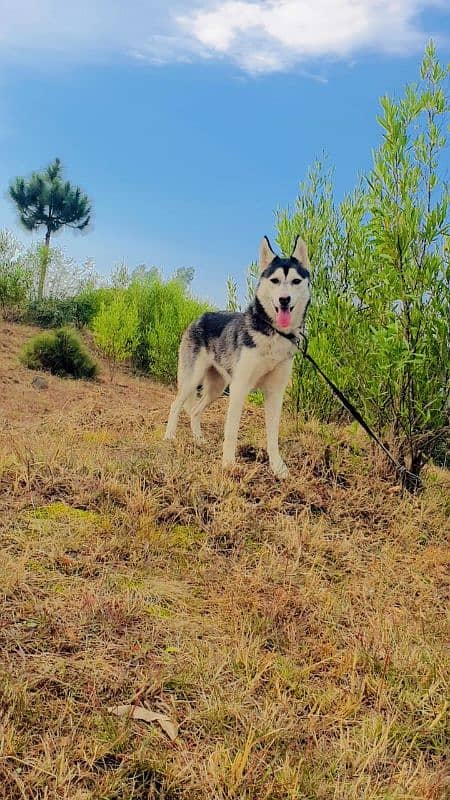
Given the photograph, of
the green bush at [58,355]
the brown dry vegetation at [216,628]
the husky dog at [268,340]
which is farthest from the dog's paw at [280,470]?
the green bush at [58,355]

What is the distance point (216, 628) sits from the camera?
3541 mm

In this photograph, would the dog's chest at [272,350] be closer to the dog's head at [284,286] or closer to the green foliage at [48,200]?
the dog's head at [284,286]

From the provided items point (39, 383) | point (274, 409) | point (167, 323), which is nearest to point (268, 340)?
point (274, 409)

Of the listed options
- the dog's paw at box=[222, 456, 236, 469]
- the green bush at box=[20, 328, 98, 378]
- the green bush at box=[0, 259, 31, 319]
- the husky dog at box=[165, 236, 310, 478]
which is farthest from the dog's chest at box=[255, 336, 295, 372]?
the green bush at box=[0, 259, 31, 319]

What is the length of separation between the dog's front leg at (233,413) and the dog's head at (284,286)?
62 centimetres

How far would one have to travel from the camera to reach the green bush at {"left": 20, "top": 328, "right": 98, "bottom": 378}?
14.8 m

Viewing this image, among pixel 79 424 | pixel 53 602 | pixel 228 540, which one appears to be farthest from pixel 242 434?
pixel 53 602

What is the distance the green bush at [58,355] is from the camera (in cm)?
1482

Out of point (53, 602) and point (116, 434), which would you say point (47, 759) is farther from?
point (116, 434)

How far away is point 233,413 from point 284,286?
4.03 feet

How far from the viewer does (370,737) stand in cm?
285

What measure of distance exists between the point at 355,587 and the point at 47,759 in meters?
2.45

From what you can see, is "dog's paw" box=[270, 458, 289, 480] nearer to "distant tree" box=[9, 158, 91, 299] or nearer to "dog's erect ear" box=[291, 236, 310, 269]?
"dog's erect ear" box=[291, 236, 310, 269]

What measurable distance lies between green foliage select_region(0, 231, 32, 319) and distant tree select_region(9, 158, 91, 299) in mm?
5425
